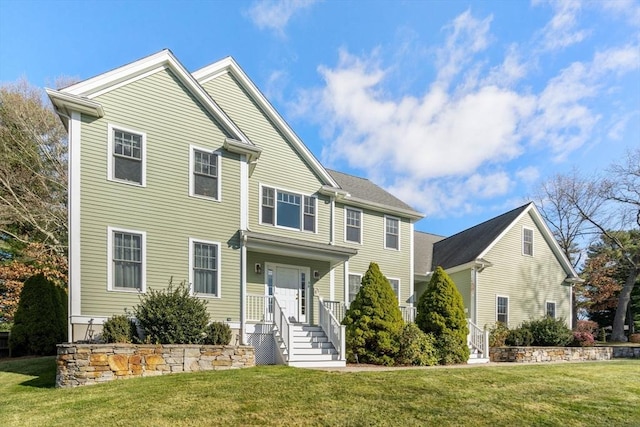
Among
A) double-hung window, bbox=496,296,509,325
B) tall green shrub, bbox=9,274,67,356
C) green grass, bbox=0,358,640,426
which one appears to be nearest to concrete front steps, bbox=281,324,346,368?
green grass, bbox=0,358,640,426

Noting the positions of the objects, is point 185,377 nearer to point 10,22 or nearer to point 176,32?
point 176,32

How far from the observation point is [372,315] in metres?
12.7

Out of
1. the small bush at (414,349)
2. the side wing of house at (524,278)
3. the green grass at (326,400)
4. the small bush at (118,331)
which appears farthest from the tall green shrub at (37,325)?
the side wing of house at (524,278)

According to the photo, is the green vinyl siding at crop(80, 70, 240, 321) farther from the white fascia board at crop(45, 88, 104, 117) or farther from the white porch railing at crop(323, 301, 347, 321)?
the white porch railing at crop(323, 301, 347, 321)

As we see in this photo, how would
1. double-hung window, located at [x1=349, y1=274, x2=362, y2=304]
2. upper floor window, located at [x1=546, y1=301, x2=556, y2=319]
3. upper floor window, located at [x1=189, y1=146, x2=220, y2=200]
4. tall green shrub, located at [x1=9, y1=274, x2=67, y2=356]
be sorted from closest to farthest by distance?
upper floor window, located at [x1=189, y1=146, x2=220, y2=200] → tall green shrub, located at [x1=9, y1=274, x2=67, y2=356] → double-hung window, located at [x1=349, y1=274, x2=362, y2=304] → upper floor window, located at [x1=546, y1=301, x2=556, y2=319]

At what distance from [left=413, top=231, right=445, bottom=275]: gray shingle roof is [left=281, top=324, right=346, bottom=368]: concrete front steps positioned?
867cm

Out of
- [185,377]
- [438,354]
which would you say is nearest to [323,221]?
[438,354]

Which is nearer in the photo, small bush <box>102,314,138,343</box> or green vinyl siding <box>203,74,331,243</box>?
small bush <box>102,314,138,343</box>

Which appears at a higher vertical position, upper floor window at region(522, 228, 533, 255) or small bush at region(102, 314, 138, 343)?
upper floor window at region(522, 228, 533, 255)

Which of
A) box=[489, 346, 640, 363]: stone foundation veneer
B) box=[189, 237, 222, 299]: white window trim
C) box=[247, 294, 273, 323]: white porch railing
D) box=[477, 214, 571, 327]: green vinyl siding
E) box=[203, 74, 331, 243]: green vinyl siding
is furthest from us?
box=[477, 214, 571, 327]: green vinyl siding

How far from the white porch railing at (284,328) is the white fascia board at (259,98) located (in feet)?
18.3

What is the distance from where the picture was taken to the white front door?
14.6 metres

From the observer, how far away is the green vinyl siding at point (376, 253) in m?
16.8

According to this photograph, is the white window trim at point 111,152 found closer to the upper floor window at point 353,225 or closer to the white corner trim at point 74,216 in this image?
the white corner trim at point 74,216
